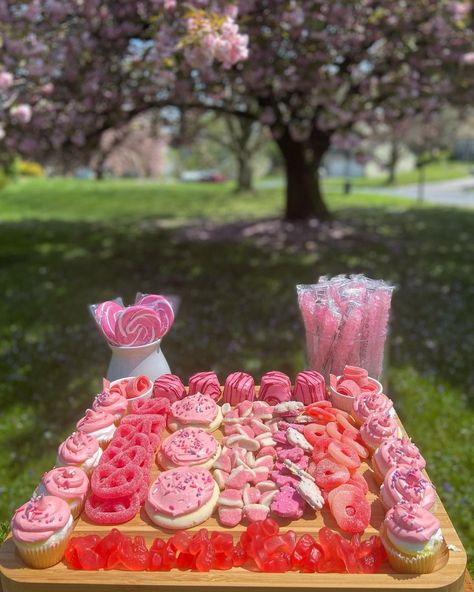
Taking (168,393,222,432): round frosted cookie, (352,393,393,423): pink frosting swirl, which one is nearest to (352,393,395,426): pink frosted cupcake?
(352,393,393,423): pink frosting swirl

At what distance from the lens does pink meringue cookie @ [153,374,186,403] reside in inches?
111

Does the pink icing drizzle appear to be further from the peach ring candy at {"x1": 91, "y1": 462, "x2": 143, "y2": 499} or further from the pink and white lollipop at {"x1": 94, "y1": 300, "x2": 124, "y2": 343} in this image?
the pink and white lollipop at {"x1": 94, "y1": 300, "x2": 124, "y2": 343}

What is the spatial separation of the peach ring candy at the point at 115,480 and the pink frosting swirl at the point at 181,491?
73 millimetres

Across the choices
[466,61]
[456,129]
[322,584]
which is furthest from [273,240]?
[456,129]

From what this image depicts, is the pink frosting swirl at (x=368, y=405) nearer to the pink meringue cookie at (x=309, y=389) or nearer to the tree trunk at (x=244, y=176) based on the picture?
the pink meringue cookie at (x=309, y=389)

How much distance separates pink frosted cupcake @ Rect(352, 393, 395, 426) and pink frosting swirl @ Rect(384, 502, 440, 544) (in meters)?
0.62

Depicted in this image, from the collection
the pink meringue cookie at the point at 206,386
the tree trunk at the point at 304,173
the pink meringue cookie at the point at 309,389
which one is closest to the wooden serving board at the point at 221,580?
the pink meringue cookie at the point at 309,389

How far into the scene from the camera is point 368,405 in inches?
101

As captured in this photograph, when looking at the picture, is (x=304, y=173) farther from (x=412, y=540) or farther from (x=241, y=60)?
(x=412, y=540)

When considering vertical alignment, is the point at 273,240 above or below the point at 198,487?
below

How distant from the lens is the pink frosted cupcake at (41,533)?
187 centimetres

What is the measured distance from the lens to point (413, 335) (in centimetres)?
686

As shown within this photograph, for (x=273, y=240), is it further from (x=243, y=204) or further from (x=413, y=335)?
(x=243, y=204)

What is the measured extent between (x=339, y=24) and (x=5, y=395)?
6.20 m
